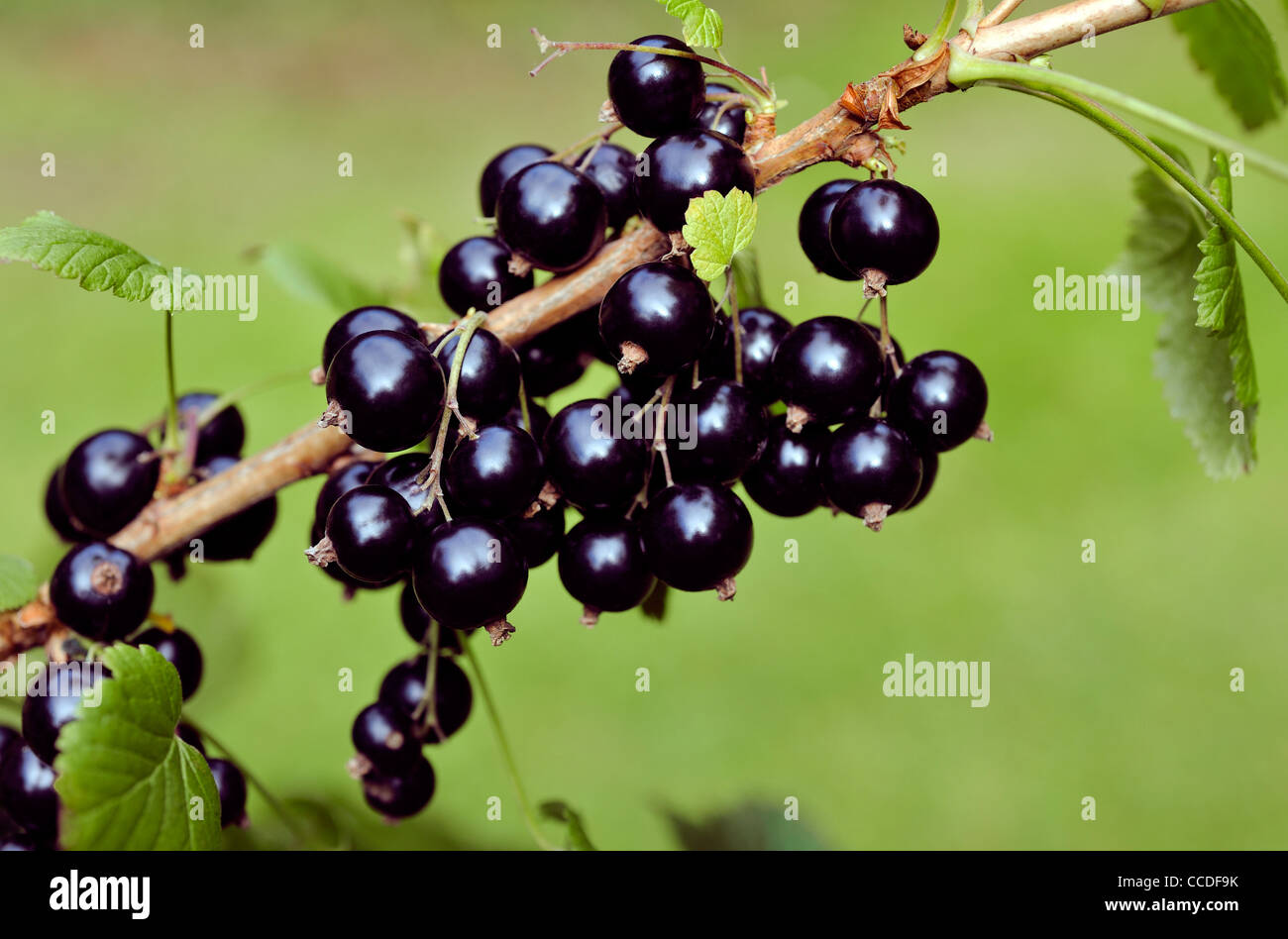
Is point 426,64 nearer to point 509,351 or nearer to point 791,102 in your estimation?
point 791,102

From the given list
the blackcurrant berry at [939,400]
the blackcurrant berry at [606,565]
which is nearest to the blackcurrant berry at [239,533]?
the blackcurrant berry at [606,565]

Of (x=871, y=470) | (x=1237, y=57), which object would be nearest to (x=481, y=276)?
(x=871, y=470)

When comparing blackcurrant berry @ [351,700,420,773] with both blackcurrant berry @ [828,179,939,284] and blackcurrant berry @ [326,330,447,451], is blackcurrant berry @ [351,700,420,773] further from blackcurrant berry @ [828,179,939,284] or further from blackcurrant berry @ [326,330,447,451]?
blackcurrant berry @ [828,179,939,284]

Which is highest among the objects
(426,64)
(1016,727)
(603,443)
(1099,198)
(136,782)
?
(426,64)

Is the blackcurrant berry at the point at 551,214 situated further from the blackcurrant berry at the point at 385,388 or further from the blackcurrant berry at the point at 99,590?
the blackcurrant berry at the point at 99,590
